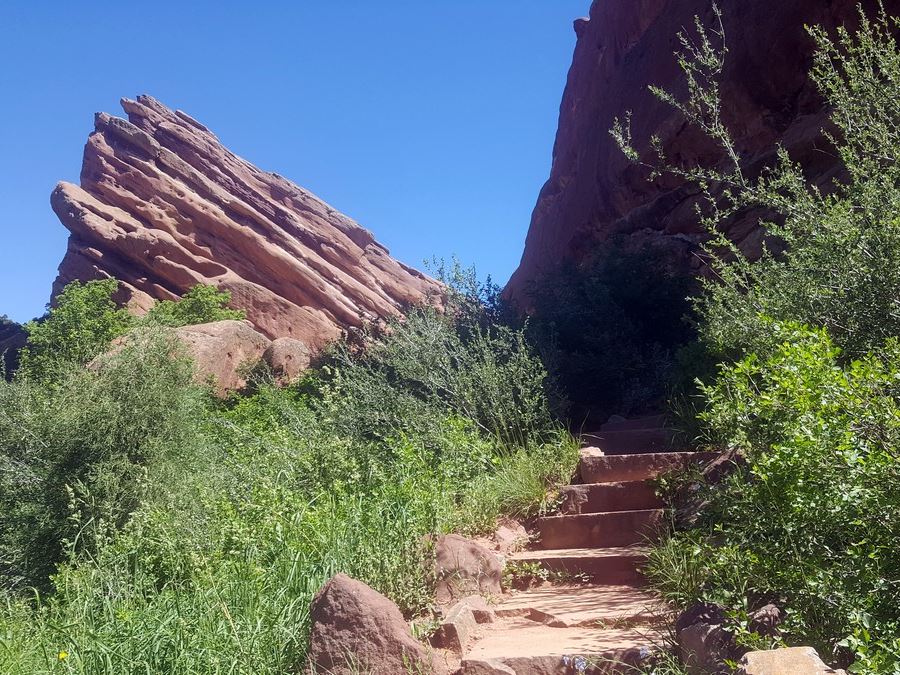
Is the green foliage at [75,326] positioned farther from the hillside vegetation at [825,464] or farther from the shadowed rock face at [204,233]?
the hillside vegetation at [825,464]

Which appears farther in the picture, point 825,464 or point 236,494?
point 236,494

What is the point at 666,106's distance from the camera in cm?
1727

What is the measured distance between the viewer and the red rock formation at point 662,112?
13438 millimetres

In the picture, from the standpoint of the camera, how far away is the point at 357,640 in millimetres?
3750

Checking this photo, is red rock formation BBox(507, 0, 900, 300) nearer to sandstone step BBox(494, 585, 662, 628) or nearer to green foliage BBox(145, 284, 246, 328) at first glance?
sandstone step BBox(494, 585, 662, 628)

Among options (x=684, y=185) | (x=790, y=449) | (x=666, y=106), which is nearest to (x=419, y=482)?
(x=790, y=449)

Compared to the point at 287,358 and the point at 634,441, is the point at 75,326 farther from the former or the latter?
the point at 634,441

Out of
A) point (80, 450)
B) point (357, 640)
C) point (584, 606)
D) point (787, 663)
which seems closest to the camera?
point (787, 663)

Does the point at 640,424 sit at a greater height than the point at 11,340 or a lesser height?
lesser

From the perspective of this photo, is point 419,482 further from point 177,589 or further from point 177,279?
point 177,279

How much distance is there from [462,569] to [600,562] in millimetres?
1261

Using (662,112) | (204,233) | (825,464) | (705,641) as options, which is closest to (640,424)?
(705,641)

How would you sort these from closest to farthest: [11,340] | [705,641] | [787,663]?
[787,663] → [705,641] → [11,340]

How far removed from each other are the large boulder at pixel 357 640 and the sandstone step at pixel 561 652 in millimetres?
405
